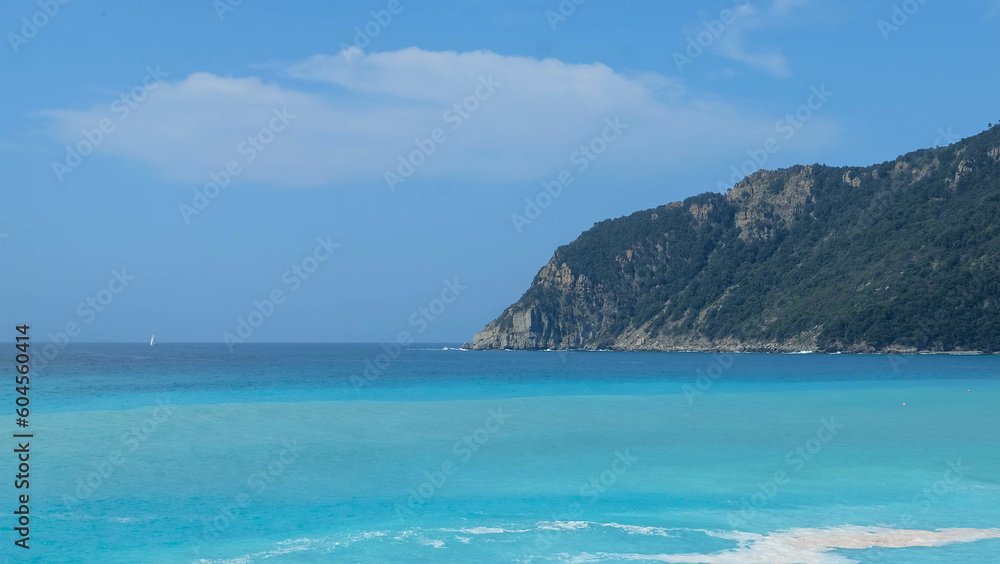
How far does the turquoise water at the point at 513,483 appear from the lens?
40.7 feet

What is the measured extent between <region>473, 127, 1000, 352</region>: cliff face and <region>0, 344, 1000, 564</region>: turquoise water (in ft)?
257

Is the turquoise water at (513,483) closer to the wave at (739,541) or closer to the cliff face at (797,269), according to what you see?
the wave at (739,541)

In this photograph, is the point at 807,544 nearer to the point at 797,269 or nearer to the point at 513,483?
the point at 513,483

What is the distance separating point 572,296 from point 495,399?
135 meters

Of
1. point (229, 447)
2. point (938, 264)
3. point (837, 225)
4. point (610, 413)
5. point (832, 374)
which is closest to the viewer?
point (229, 447)

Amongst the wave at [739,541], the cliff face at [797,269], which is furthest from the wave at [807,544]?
the cliff face at [797,269]

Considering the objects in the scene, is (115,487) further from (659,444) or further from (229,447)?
(659,444)

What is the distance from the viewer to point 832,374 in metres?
62.0

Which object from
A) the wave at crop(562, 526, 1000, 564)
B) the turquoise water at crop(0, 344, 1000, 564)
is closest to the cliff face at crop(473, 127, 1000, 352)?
the turquoise water at crop(0, 344, 1000, 564)

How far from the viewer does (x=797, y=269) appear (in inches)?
5591

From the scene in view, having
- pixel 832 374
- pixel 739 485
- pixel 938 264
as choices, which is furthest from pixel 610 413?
pixel 938 264

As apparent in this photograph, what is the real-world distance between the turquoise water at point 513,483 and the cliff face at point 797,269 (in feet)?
257

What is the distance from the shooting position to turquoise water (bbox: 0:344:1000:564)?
12.4m

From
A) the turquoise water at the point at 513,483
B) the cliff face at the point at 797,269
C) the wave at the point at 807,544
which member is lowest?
the wave at the point at 807,544
